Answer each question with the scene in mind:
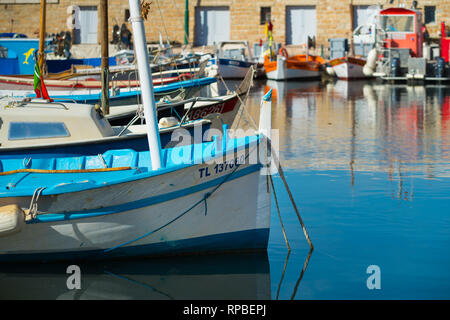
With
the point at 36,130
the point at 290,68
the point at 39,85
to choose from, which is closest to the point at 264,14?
the point at 290,68

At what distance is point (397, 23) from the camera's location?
38500 millimetres

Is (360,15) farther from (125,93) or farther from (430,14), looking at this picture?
(125,93)

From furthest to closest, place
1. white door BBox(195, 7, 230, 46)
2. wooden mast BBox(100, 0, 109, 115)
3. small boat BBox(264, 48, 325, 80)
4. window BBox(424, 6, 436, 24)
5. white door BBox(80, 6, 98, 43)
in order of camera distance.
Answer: white door BBox(80, 6, 98, 43), white door BBox(195, 7, 230, 46), window BBox(424, 6, 436, 24), small boat BBox(264, 48, 325, 80), wooden mast BBox(100, 0, 109, 115)

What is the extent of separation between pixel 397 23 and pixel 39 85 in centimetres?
2845

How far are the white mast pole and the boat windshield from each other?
31774 millimetres

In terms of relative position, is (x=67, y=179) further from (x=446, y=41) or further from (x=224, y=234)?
(x=446, y=41)

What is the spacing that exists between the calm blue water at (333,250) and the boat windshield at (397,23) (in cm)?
2354

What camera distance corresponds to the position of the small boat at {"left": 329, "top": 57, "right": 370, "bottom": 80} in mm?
39750

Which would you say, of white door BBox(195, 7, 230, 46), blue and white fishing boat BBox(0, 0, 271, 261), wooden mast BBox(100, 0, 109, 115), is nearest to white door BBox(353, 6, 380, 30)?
white door BBox(195, 7, 230, 46)

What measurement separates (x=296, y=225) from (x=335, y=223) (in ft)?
1.76

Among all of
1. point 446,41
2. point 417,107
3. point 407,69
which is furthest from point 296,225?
point 446,41

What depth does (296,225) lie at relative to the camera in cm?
970

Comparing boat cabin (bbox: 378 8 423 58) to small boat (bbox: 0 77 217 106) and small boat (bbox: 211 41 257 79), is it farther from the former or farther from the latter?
small boat (bbox: 0 77 217 106)

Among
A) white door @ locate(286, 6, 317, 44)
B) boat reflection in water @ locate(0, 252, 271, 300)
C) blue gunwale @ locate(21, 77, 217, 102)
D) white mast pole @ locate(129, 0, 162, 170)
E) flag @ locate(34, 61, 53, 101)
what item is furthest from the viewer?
white door @ locate(286, 6, 317, 44)
